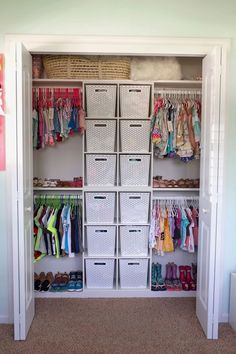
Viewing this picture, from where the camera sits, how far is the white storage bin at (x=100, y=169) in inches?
126

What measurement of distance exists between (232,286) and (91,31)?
7.57 feet

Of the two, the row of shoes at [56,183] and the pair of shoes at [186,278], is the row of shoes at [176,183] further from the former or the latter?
the pair of shoes at [186,278]

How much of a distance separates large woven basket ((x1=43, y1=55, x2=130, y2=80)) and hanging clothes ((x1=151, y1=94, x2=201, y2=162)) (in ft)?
1.57

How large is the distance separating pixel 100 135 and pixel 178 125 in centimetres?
75

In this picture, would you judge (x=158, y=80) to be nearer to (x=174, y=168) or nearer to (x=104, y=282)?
(x=174, y=168)

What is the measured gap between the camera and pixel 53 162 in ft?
11.6

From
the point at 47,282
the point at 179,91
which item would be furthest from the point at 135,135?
the point at 47,282

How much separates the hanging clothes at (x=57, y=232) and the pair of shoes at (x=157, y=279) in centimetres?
81

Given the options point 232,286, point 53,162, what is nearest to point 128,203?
point 53,162

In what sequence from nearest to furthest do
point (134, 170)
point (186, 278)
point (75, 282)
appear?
point (134, 170) < point (75, 282) < point (186, 278)

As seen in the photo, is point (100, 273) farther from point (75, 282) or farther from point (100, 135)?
point (100, 135)

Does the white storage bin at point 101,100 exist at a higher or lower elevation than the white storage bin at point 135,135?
higher

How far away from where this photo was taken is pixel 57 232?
128 inches

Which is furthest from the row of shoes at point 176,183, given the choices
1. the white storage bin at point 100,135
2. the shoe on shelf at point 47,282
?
the shoe on shelf at point 47,282
